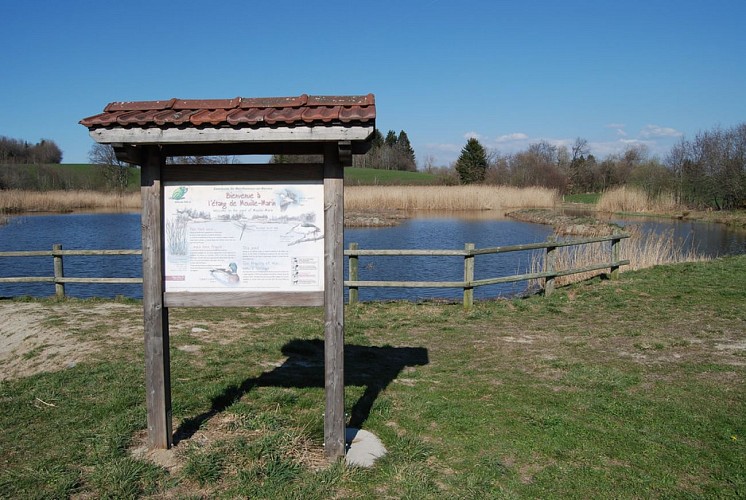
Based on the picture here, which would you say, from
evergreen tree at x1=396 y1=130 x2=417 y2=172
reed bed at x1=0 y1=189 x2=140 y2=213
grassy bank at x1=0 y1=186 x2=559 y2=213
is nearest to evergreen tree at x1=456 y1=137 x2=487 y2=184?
grassy bank at x1=0 y1=186 x2=559 y2=213

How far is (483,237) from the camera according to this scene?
25.9 m

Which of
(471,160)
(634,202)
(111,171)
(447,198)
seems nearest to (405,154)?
(471,160)

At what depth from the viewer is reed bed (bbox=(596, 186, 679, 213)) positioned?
125 ft

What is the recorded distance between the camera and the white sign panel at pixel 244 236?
4.33m

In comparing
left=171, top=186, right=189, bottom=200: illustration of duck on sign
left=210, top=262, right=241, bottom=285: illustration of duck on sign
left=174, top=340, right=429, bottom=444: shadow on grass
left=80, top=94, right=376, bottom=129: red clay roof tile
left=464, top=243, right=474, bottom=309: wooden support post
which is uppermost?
left=80, top=94, right=376, bottom=129: red clay roof tile

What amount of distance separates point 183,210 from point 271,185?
0.68 m

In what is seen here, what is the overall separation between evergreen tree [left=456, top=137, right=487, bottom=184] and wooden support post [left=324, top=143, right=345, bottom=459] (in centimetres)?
6512

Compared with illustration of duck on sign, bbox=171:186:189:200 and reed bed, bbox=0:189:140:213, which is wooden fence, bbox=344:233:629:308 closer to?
illustration of duck on sign, bbox=171:186:189:200

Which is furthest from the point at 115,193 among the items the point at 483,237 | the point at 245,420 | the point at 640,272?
the point at 245,420

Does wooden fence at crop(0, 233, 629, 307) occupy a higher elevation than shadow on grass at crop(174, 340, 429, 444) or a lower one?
higher

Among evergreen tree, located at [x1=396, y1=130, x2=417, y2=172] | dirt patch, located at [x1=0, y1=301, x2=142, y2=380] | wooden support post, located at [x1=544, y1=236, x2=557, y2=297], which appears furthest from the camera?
evergreen tree, located at [x1=396, y1=130, x2=417, y2=172]

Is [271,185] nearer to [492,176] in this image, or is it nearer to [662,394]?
[662,394]

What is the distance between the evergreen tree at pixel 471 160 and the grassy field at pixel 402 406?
60.3 metres

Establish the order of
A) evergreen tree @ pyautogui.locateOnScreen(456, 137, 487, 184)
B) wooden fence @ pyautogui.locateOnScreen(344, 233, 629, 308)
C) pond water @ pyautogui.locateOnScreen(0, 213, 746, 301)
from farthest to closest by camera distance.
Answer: evergreen tree @ pyautogui.locateOnScreen(456, 137, 487, 184)
pond water @ pyautogui.locateOnScreen(0, 213, 746, 301)
wooden fence @ pyautogui.locateOnScreen(344, 233, 629, 308)
